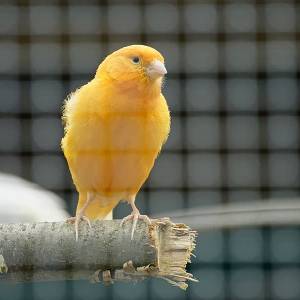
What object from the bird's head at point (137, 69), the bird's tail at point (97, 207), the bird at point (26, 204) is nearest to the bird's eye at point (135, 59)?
the bird's head at point (137, 69)

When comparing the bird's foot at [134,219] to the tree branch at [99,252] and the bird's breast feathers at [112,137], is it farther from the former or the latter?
the bird's breast feathers at [112,137]

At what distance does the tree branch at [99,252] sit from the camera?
1148 mm

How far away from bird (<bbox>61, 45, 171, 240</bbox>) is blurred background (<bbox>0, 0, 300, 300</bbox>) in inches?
12.5

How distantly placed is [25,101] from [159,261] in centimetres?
83

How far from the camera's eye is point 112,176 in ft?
4.65

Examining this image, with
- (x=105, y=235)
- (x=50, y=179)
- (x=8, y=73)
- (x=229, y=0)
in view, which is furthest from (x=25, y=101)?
(x=105, y=235)

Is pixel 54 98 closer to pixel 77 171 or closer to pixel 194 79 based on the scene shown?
pixel 194 79

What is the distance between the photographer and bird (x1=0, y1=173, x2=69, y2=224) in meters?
1.60

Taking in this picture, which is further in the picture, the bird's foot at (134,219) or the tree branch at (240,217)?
the tree branch at (240,217)

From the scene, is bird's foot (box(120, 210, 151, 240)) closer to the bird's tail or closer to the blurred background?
the bird's tail

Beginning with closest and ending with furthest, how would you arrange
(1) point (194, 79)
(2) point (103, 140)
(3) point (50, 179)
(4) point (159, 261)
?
(4) point (159, 261), (2) point (103, 140), (1) point (194, 79), (3) point (50, 179)

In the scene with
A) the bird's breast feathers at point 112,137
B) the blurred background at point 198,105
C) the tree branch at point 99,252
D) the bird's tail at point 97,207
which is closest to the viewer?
the tree branch at point 99,252

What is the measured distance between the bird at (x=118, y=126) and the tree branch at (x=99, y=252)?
0.58 ft

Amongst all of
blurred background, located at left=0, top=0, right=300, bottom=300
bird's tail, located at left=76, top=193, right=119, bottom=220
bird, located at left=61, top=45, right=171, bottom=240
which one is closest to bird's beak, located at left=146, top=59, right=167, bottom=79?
bird, located at left=61, top=45, right=171, bottom=240
